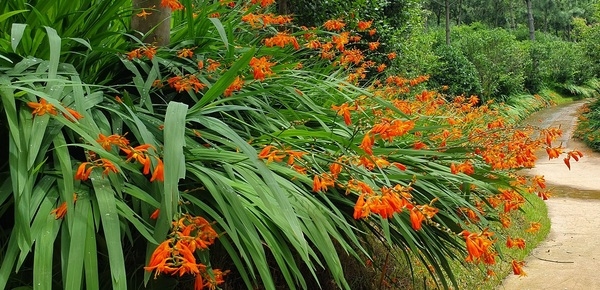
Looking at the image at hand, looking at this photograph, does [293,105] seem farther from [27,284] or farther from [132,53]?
[27,284]

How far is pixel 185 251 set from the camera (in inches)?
43.4

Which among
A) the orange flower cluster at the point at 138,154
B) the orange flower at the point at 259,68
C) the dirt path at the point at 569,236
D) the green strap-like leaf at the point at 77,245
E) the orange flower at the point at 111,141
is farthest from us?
the dirt path at the point at 569,236

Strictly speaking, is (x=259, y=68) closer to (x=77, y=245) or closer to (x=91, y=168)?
(x=91, y=168)

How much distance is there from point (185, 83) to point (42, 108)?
634 mm

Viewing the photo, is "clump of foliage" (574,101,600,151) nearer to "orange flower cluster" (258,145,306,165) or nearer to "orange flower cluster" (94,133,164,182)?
"orange flower cluster" (258,145,306,165)

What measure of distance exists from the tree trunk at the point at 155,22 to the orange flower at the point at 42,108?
916 mm

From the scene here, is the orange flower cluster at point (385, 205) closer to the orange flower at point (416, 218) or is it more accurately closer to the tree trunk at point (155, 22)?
the orange flower at point (416, 218)

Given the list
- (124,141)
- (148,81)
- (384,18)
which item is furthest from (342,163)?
(384,18)

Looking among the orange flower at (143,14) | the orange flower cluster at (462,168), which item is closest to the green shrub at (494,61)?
the orange flower cluster at (462,168)

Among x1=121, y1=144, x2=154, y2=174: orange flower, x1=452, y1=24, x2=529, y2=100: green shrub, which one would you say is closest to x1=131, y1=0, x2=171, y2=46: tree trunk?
x1=121, y1=144, x2=154, y2=174: orange flower

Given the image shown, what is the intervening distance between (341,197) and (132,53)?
876mm

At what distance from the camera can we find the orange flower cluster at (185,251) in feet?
3.51

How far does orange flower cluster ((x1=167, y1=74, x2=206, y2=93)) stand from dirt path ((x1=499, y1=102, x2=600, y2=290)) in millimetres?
2414

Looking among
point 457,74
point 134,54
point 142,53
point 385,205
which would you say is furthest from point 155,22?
point 457,74
